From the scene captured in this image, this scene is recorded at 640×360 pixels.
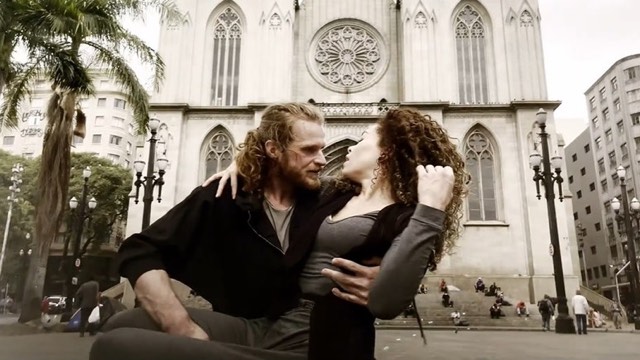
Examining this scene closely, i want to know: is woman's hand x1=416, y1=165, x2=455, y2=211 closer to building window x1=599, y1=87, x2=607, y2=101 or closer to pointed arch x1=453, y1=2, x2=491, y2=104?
building window x1=599, y1=87, x2=607, y2=101

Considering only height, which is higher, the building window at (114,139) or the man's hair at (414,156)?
the building window at (114,139)

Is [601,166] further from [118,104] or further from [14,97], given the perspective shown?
[14,97]

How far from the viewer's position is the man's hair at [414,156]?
5.47 feet

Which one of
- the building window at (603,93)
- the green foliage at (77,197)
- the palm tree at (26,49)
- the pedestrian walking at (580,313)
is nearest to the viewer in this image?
the green foliage at (77,197)

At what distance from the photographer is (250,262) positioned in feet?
5.93

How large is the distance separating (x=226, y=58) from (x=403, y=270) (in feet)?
70.0

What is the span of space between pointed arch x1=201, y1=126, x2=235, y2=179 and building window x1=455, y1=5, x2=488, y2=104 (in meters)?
9.91

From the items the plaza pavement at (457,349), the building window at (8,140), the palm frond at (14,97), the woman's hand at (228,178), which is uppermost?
the palm frond at (14,97)

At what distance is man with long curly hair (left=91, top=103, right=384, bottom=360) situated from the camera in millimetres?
1520

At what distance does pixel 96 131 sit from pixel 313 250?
A: 15811mm

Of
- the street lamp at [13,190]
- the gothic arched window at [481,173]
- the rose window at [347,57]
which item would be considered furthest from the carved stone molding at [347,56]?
the street lamp at [13,190]

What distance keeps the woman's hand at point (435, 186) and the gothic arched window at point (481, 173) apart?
18.6 metres

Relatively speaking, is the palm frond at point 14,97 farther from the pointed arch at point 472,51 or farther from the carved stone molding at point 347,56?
the pointed arch at point 472,51

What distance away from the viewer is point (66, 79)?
8.45 meters
